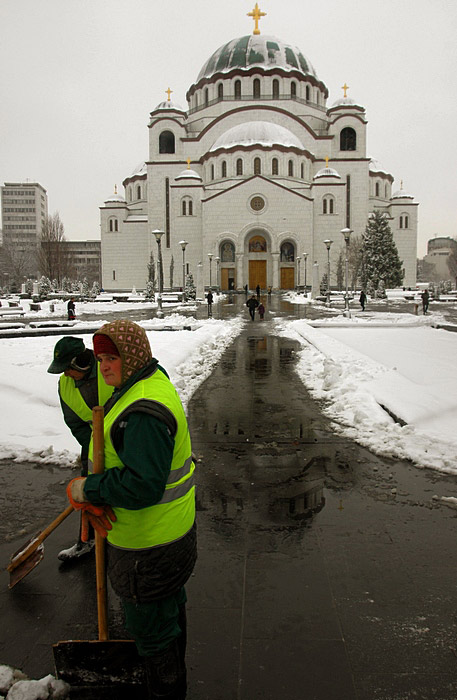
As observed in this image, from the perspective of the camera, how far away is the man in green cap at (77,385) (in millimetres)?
3617

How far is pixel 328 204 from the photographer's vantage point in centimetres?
5878

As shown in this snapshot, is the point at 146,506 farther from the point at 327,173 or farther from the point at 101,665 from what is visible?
the point at 327,173

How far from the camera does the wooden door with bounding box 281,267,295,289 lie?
58.3m

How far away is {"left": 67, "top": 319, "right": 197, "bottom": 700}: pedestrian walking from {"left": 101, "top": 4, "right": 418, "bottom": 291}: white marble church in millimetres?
53049

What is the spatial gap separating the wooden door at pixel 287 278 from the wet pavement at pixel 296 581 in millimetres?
53156

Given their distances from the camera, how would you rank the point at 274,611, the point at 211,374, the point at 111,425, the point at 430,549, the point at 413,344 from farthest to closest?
the point at 413,344, the point at 211,374, the point at 430,549, the point at 274,611, the point at 111,425

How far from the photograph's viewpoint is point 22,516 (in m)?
4.46

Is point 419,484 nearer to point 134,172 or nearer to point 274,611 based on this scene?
point 274,611

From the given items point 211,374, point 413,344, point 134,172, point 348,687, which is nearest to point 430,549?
point 348,687

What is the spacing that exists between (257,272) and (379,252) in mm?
13894

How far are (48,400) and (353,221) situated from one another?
60.5 metres

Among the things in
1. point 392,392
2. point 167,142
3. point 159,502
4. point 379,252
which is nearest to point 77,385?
point 159,502

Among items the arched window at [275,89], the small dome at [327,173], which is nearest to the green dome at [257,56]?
the arched window at [275,89]

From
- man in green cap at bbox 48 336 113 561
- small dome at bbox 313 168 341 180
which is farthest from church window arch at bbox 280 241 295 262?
man in green cap at bbox 48 336 113 561
